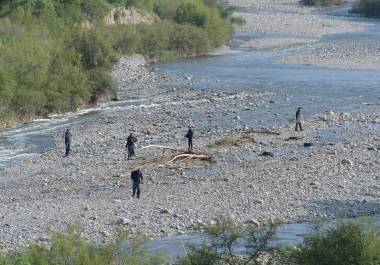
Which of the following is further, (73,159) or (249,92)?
(249,92)

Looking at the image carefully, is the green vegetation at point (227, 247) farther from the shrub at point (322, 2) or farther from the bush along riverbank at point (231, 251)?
the shrub at point (322, 2)

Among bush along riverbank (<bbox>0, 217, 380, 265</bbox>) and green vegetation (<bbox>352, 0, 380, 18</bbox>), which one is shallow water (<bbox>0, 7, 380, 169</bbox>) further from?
green vegetation (<bbox>352, 0, 380, 18</bbox>)

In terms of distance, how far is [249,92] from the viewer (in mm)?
57250

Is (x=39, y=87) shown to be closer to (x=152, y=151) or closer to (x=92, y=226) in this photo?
(x=152, y=151)

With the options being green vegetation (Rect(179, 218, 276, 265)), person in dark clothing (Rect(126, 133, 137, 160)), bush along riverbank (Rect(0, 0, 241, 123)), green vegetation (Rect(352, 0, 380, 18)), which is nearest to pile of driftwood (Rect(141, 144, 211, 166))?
person in dark clothing (Rect(126, 133, 137, 160))

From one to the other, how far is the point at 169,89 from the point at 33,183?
26845 mm

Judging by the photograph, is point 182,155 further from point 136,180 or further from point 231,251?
point 231,251

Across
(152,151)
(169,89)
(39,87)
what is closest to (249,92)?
(169,89)

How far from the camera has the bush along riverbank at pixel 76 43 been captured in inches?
1969

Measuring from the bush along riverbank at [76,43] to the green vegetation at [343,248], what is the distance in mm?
31370

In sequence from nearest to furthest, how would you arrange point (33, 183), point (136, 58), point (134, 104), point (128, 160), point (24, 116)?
point (33, 183) → point (128, 160) → point (24, 116) → point (134, 104) → point (136, 58)

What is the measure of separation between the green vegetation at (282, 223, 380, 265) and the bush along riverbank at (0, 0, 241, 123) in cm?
3137

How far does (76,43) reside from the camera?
188 feet

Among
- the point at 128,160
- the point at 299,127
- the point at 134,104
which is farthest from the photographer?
the point at 134,104
